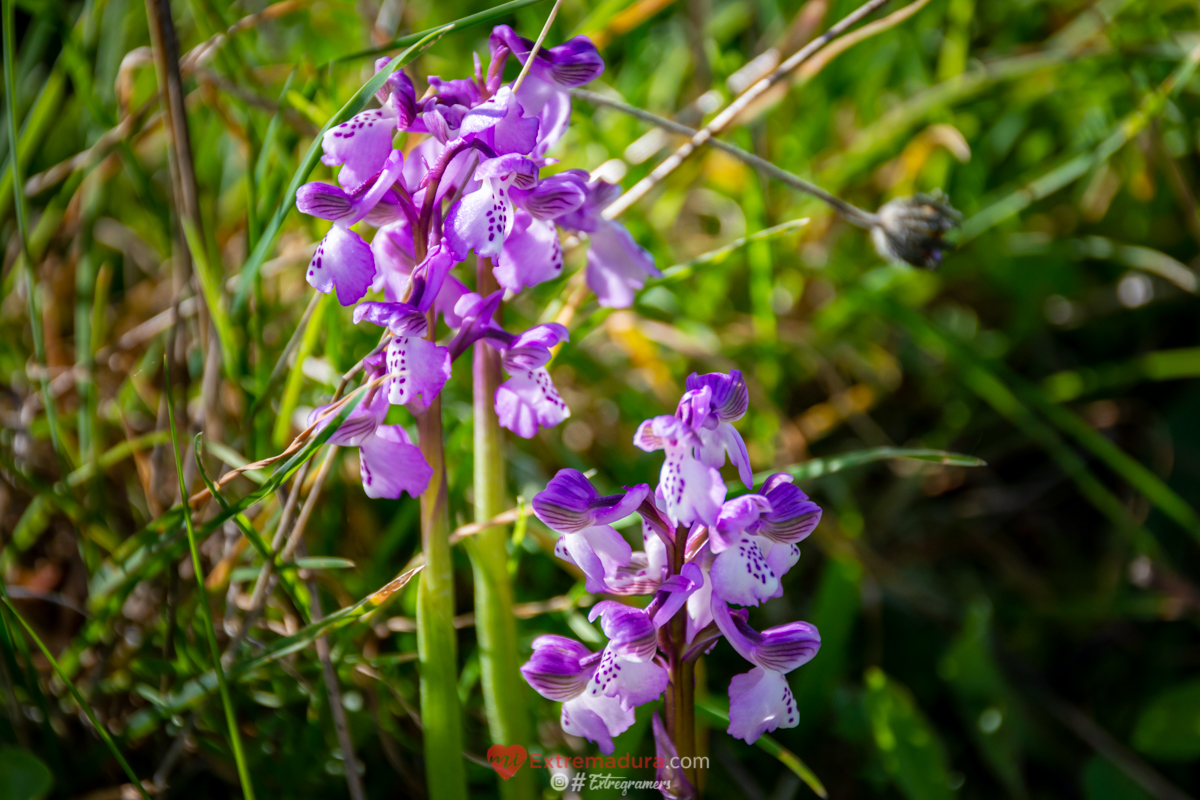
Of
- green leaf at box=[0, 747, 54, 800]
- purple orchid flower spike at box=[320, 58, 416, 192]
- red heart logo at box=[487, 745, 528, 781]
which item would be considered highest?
purple orchid flower spike at box=[320, 58, 416, 192]

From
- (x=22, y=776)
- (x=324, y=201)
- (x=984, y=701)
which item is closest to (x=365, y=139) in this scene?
(x=324, y=201)

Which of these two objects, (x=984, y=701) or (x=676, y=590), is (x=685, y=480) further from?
(x=984, y=701)

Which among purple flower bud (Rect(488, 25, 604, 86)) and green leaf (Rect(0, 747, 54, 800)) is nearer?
purple flower bud (Rect(488, 25, 604, 86))

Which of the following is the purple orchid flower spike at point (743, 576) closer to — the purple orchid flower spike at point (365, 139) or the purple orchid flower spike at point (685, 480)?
the purple orchid flower spike at point (685, 480)

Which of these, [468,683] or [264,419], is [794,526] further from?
[264,419]

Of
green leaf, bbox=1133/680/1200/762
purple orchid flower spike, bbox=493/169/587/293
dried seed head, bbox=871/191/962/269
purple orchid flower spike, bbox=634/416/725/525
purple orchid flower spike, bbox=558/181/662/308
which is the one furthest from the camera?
green leaf, bbox=1133/680/1200/762

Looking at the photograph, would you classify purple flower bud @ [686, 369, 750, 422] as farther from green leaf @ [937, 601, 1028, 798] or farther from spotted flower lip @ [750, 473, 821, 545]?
green leaf @ [937, 601, 1028, 798]

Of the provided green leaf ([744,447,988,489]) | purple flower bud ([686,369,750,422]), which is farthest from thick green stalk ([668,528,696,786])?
green leaf ([744,447,988,489])
